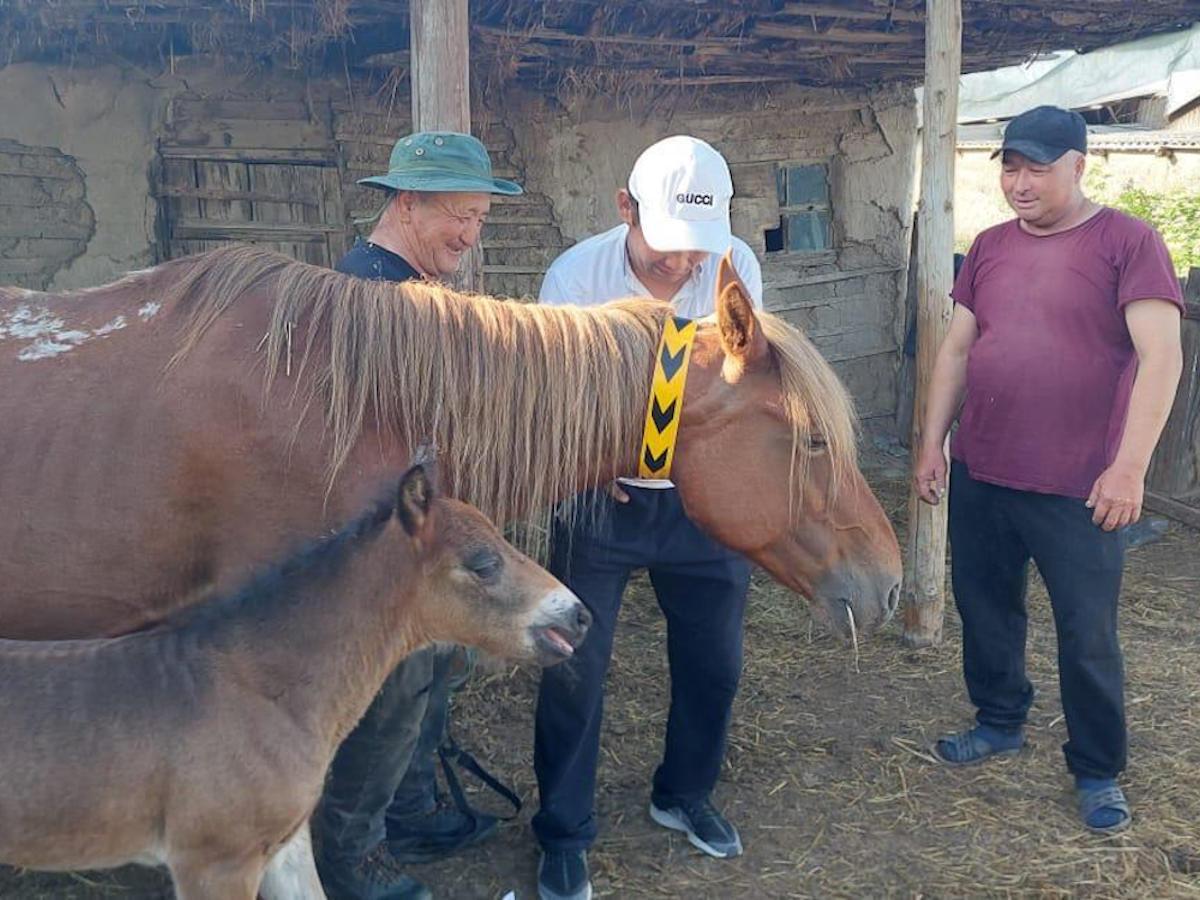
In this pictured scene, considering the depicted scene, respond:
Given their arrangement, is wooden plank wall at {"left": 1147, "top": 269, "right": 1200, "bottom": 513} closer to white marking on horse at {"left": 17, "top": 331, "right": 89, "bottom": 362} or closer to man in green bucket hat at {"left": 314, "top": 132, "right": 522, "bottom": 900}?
man in green bucket hat at {"left": 314, "top": 132, "right": 522, "bottom": 900}

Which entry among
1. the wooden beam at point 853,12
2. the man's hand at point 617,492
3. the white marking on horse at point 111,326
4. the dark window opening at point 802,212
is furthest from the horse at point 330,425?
the dark window opening at point 802,212

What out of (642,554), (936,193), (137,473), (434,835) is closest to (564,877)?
(434,835)

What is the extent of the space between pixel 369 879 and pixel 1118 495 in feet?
7.77

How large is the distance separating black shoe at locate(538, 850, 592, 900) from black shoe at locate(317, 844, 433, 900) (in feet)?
1.07

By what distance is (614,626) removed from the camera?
3240mm

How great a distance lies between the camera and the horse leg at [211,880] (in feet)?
7.34

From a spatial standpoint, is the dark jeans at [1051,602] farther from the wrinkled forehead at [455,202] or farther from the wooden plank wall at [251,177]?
the wooden plank wall at [251,177]

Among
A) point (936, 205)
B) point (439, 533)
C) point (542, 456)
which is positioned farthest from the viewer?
point (936, 205)

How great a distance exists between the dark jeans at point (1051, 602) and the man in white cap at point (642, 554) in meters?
1.00

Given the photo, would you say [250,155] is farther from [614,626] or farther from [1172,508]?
[1172,508]

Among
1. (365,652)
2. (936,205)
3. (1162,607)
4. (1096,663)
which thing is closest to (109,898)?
(365,652)

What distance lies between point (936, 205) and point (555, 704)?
2.91 metres

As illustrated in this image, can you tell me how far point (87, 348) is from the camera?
2.49 meters

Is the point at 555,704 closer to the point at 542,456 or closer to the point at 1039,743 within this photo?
the point at 542,456
